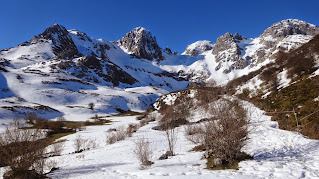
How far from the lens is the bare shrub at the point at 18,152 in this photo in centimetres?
934

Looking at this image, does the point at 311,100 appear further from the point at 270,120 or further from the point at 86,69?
the point at 86,69

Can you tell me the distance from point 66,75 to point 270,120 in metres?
146

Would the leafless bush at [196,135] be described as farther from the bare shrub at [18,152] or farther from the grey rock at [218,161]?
the bare shrub at [18,152]

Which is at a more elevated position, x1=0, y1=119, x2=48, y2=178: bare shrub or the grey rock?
x1=0, y1=119, x2=48, y2=178: bare shrub

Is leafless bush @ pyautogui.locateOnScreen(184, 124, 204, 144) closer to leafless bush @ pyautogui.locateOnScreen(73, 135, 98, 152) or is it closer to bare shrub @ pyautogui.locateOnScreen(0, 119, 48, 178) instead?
bare shrub @ pyautogui.locateOnScreen(0, 119, 48, 178)

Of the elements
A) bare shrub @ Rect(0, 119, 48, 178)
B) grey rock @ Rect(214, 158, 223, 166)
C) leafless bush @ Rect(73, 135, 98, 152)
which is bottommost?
leafless bush @ Rect(73, 135, 98, 152)

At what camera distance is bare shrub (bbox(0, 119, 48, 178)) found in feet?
30.7

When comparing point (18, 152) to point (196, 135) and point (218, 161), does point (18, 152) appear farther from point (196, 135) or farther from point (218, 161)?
point (196, 135)


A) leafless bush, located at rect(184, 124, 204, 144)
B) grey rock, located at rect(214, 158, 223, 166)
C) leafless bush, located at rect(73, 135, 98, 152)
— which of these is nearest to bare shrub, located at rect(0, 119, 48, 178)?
grey rock, located at rect(214, 158, 223, 166)

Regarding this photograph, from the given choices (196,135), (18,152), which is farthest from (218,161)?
(18,152)

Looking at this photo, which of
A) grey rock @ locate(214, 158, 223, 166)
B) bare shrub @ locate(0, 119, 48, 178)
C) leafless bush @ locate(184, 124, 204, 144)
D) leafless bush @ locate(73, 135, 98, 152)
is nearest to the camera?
grey rock @ locate(214, 158, 223, 166)

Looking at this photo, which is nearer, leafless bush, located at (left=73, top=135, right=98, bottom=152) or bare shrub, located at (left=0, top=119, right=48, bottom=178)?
bare shrub, located at (left=0, top=119, right=48, bottom=178)

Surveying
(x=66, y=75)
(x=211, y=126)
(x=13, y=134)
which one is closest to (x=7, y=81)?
(x=66, y=75)

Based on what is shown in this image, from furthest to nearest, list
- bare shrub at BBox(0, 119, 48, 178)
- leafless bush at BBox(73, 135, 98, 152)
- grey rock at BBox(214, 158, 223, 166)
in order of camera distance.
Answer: leafless bush at BBox(73, 135, 98, 152)
bare shrub at BBox(0, 119, 48, 178)
grey rock at BBox(214, 158, 223, 166)
